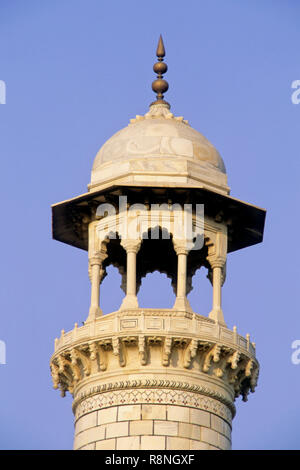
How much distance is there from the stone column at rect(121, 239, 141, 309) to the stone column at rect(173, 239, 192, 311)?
1.13m

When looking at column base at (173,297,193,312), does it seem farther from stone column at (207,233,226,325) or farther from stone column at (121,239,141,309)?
stone column at (121,239,141,309)

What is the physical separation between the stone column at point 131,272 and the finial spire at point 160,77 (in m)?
6.06

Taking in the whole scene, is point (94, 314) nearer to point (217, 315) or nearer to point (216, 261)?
point (217, 315)

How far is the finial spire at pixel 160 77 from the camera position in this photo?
7538 centimetres

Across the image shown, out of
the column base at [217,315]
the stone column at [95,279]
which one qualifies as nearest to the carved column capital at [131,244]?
the stone column at [95,279]

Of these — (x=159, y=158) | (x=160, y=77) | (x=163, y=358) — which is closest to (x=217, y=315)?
(x=163, y=358)

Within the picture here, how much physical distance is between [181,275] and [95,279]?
2609 mm

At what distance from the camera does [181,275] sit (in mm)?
70688

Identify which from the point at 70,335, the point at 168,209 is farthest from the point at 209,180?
the point at 70,335

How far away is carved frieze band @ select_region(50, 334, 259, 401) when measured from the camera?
69312mm

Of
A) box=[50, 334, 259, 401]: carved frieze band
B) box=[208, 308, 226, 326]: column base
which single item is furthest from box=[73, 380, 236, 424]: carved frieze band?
box=[208, 308, 226, 326]: column base

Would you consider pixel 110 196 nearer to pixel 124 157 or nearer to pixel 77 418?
pixel 124 157

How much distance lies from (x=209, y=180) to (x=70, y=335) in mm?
6143

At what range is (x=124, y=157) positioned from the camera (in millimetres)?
72438
